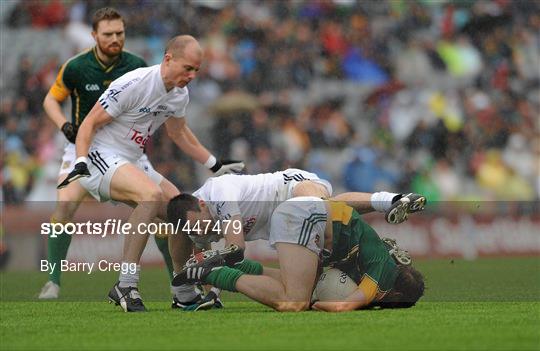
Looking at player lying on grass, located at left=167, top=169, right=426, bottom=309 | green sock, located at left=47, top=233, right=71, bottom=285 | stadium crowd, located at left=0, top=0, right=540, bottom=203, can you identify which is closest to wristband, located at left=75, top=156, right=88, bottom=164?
player lying on grass, located at left=167, top=169, right=426, bottom=309

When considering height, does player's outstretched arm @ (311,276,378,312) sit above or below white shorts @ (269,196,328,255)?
below

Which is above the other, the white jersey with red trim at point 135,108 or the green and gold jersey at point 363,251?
the white jersey with red trim at point 135,108

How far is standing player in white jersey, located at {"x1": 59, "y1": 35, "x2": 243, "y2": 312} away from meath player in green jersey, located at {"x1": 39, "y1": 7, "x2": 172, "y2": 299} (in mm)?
1209

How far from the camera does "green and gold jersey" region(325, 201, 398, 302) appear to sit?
8.17 meters

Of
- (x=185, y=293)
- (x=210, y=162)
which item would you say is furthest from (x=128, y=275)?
(x=210, y=162)

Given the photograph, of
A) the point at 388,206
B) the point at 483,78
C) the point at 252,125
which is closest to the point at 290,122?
the point at 252,125

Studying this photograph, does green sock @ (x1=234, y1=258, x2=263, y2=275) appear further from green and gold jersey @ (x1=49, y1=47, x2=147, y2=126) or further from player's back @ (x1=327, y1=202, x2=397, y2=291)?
green and gold jersey @ (x1=49, y1=47, x2=147, y2=126)

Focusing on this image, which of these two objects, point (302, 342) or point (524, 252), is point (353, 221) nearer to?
point (302, 342)

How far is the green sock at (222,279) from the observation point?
7969 mm

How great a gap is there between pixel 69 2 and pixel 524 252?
8697 mm

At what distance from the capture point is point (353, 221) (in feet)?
27.0

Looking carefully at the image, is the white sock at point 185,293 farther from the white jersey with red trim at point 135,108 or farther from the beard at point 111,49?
the beard at point 111,49

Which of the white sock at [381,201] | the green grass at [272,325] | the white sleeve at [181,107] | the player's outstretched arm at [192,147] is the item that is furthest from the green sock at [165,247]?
the white sock at [381,201]

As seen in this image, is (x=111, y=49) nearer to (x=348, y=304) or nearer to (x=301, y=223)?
(x=301, y=223)
